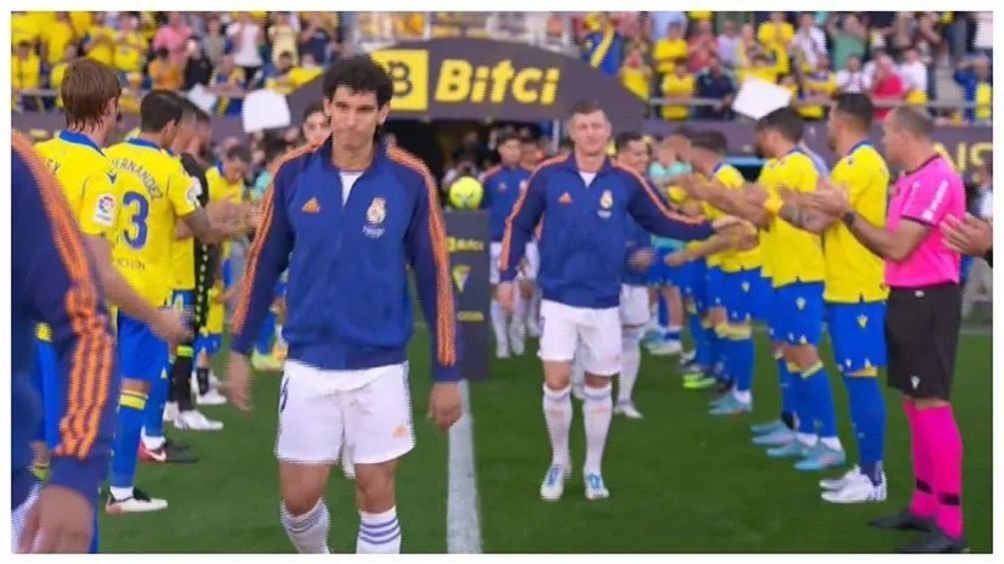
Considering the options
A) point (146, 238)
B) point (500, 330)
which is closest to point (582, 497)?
point (146, 238)

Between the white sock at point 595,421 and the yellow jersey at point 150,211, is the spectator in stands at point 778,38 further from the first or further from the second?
the yellow jersey at point 150,211

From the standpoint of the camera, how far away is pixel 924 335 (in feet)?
21.4

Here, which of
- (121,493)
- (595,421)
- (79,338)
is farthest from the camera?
(595,421)

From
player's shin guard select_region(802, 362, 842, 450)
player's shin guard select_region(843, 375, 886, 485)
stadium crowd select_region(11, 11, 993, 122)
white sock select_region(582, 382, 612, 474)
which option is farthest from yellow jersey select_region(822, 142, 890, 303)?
stadium crowd select_region(11, 11, 993, 122)

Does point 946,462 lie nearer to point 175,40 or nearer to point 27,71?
point 27,71

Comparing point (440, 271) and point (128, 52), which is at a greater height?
point (128, 52)

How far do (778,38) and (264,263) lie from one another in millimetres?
18291

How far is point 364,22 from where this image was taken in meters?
22.7

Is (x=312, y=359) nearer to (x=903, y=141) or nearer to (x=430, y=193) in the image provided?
(x=430, y=193)

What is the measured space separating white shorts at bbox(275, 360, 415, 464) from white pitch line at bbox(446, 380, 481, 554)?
3.66 ft

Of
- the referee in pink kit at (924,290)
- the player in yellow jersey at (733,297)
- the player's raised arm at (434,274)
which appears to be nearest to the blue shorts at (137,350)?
the player's raised arm at (434,274)

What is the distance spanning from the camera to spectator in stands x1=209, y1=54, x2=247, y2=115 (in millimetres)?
20016

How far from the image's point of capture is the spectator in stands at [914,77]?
21844mm

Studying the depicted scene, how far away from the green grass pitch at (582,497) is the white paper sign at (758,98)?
463 cm
